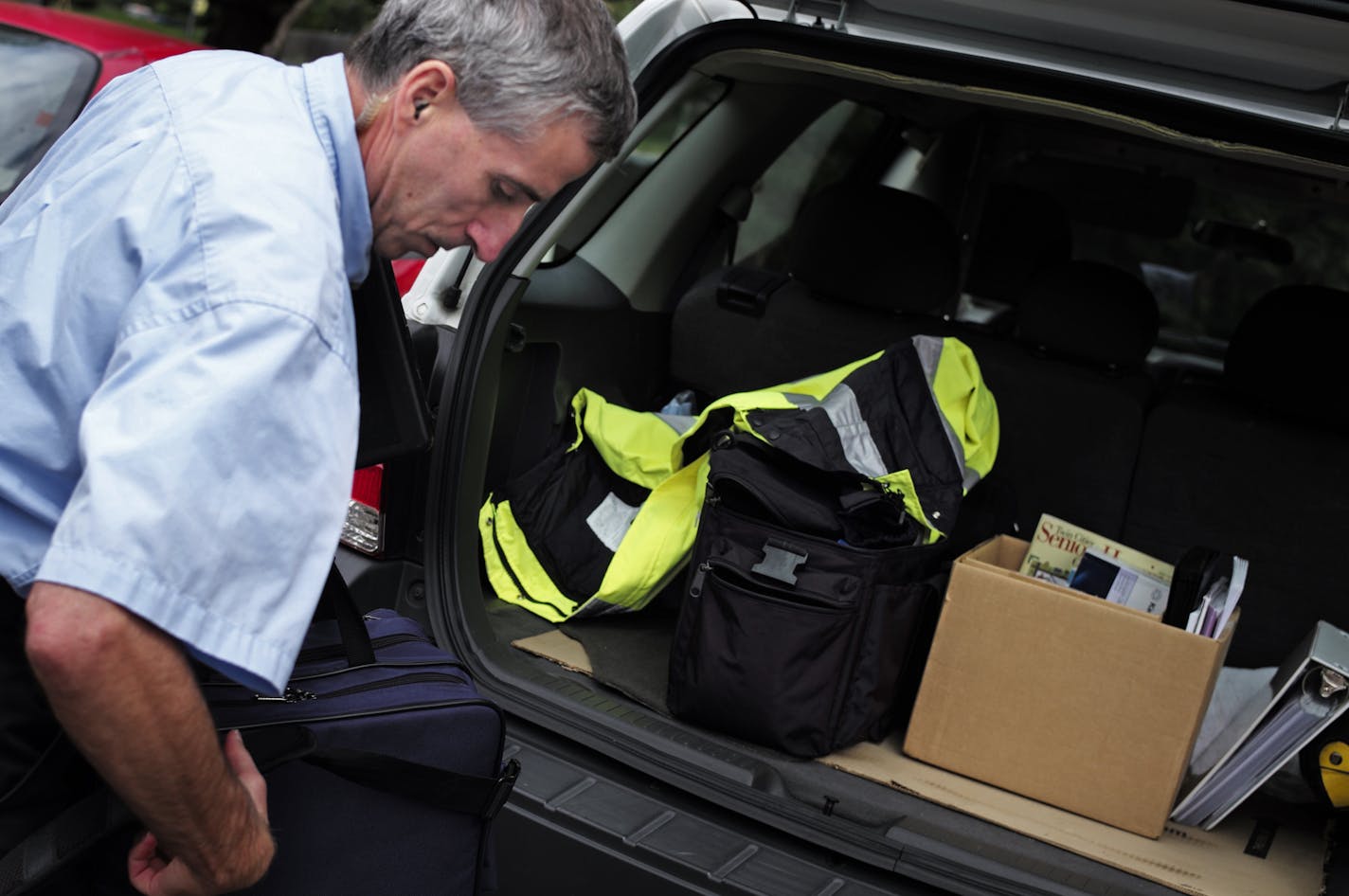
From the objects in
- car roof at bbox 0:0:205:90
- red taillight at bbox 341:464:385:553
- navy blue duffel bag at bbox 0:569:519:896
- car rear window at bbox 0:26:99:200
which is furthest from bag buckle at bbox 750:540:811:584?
car roof at bbox 0:0:205:90

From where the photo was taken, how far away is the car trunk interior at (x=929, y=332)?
2182mm

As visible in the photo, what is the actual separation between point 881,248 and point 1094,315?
479 mm

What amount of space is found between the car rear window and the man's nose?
3.29m

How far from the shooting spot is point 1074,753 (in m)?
2.29

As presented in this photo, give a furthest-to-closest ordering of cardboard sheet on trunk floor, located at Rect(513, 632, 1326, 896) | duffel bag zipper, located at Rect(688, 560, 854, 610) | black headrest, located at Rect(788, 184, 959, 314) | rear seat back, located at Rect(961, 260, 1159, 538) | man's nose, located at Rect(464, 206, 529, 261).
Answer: black headrest, located at Rect(788, 184, 959, 314), rear seat back, located at Rect(961, 260, 1159, 538), duffel bag zipper, located at Rect(688, 560, 854, 610), cardboard sheet on trunk floor, located at Rect(513, 632, 1326, 896), man's nose, located at Rect(464, 206, 529, 261)

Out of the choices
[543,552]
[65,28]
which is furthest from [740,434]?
[65,28]

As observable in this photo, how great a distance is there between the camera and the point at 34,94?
4.23m

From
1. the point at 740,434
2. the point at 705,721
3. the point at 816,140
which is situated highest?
the point at 816,140

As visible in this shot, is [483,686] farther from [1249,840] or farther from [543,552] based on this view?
[1249,840]

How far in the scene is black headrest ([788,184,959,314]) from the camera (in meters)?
2.91

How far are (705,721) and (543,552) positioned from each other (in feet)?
1.96

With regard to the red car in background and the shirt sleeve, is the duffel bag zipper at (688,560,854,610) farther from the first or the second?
the red car in background

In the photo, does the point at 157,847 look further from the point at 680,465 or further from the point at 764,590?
the point at 680,465

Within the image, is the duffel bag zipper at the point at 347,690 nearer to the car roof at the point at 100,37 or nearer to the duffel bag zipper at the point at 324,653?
the duffel bag zipper at the point at 324,653
